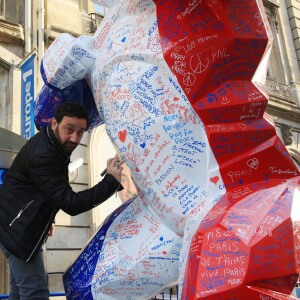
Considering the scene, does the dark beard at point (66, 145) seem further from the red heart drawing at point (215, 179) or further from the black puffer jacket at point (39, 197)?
the red heart drawing at point (215, 179)

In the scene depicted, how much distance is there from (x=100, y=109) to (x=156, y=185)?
45 centimetres

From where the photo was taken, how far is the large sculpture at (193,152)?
114 centimetres

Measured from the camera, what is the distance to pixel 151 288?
1.48 meters

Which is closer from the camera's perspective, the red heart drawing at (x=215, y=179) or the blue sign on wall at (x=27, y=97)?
the red heart drawing at (x=215, y=179)

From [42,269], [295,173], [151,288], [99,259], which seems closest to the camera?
[295,173]

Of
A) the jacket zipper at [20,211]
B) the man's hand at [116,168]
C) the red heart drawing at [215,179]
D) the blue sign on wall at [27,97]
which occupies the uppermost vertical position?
the blue sign on wall at [27,97]

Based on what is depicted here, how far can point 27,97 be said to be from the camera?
5969 mm

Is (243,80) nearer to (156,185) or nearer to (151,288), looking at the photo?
(156,185)

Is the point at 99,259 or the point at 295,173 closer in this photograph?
the point at 295,173

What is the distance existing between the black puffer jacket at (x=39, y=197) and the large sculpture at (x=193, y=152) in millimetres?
182

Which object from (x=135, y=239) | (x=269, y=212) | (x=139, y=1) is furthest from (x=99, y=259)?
(x=139, y=1)

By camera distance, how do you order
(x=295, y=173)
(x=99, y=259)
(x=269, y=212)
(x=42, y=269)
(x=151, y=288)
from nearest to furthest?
(x=269, y=212), (x=295, y=173), (x=151, y=288), (x=99, y=259), (x=42, y=269)

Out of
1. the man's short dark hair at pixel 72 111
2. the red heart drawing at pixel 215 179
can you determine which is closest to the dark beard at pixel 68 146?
the man's short dark hair at pixel 72 111

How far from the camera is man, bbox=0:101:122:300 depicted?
161cm
